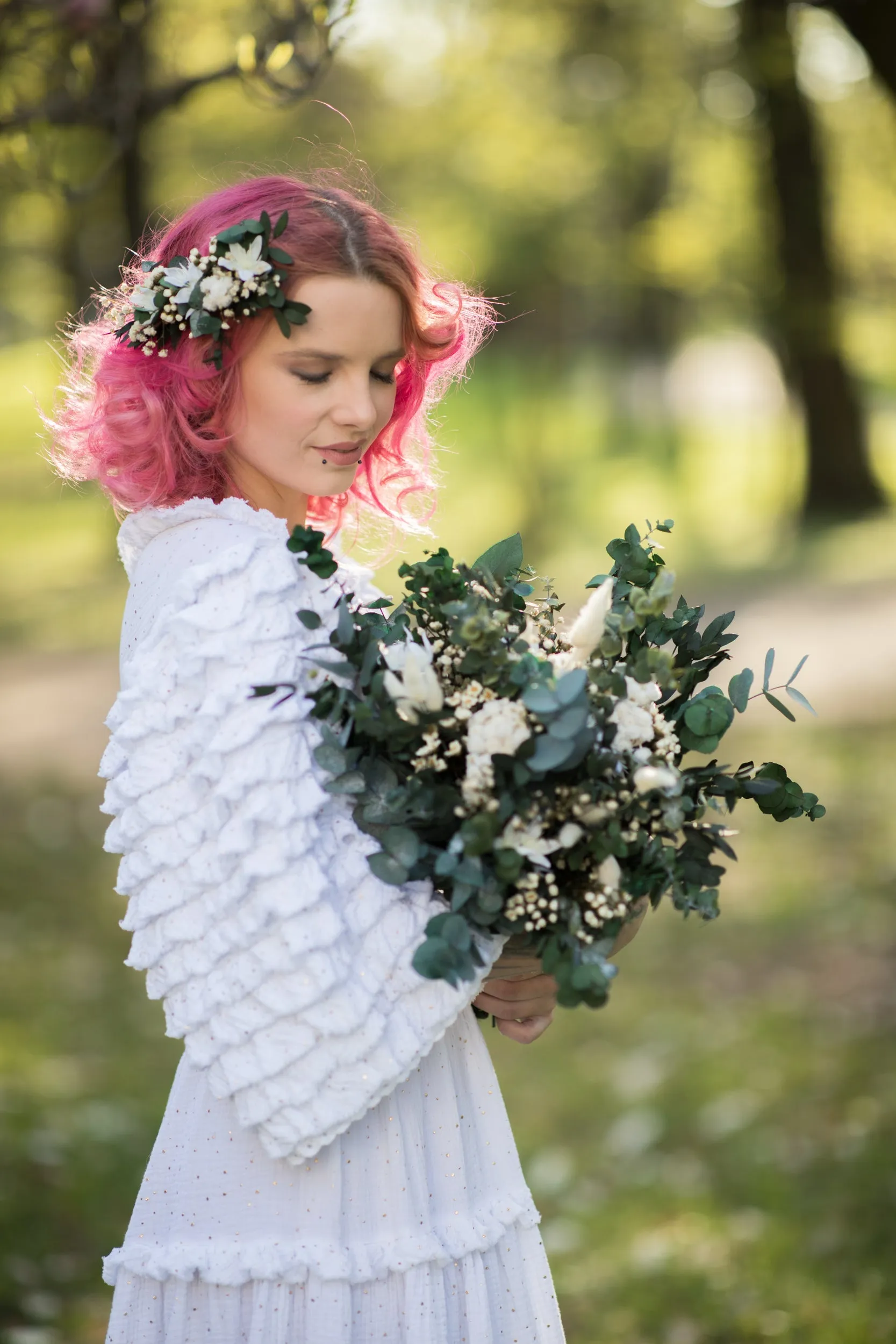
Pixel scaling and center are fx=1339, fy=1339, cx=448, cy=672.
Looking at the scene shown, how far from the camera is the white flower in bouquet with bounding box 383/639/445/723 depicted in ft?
5.41

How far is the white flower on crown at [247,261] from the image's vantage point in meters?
1.86

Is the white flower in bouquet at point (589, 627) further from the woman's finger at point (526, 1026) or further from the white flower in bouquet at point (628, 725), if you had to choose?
the woman's finger at point (526, 1026)

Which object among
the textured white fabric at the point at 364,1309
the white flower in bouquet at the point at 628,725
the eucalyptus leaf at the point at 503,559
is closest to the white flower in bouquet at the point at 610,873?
the white flower in bouquet at the point at 628,725

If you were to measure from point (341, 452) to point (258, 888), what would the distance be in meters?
0.68

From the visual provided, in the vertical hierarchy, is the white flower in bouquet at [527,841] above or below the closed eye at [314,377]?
below

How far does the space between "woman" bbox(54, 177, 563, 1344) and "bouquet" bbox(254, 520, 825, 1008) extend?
0.07 meters

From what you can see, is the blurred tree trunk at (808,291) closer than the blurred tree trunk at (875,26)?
No

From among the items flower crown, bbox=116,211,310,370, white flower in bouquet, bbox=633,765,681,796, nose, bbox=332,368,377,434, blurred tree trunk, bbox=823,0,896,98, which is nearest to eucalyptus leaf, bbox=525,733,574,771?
white flower in bouquet, bbox=633,765,681,796

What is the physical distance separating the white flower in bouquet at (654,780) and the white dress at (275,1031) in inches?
12.8

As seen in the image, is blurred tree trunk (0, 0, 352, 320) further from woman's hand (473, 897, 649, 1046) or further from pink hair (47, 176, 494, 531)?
woman's hand (473, 897, 649, 1046)

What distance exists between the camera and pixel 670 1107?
4371 mm

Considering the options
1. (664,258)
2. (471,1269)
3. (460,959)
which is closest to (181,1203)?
(471,1269)

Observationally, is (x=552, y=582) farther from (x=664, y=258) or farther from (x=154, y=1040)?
(x=664, y=258)

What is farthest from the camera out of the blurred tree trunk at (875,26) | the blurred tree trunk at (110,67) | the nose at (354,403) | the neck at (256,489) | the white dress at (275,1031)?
the blurred tree trunk at (875,26)
